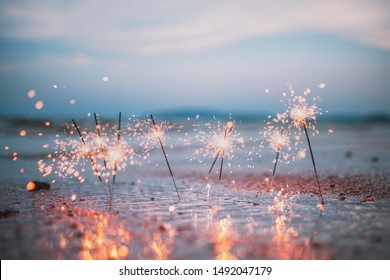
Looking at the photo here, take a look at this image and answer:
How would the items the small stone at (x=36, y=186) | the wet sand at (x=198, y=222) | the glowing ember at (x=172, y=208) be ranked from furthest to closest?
the small stone at (x=36, y=186)
the glowing ember at (x=172, y=208)
the wet sand at (x=198, y=222)

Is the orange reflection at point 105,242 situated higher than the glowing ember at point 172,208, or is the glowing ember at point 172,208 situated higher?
the glowing ember at point 172,208

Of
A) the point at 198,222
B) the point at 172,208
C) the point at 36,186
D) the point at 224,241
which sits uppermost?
the point at 36,186

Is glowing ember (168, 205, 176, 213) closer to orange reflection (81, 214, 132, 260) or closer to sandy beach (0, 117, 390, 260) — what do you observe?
sandy beach (0, 117, 390, 260)

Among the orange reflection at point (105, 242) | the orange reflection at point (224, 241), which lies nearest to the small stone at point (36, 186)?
the orange reflection at point (105, 242)

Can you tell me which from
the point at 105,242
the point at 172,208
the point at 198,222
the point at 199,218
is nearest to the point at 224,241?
the point at 198,222

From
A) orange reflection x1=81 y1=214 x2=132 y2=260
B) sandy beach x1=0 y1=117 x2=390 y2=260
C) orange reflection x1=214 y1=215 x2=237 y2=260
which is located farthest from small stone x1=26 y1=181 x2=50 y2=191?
orange reflection x1=214 y1=215 x2=237 y2=260

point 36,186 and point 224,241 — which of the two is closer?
point 224,241

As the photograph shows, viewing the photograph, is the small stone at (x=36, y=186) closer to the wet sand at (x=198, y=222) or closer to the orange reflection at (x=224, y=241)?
the wet sand at (x=198, y=222)

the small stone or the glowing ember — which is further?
the small stone

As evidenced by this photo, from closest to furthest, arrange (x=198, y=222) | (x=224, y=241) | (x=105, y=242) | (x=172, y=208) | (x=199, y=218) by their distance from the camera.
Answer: (x=224, y=241) < (x=105, y=242) < (x=198, y=222) < (x=199, y=218) < (x=172, y=208)

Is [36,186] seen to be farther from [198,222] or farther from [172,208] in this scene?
[198,222]

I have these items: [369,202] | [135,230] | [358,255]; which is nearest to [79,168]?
[135,230]
